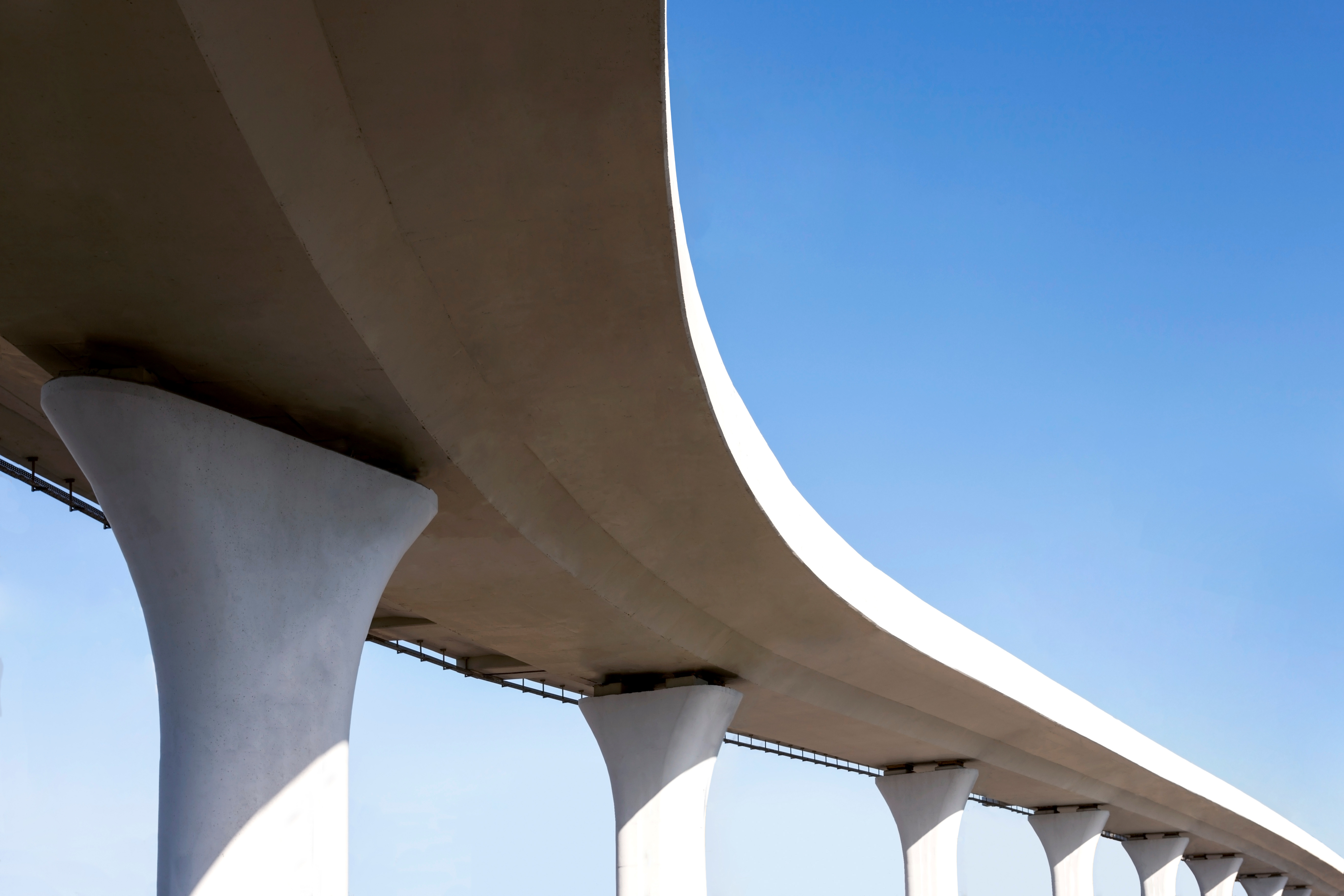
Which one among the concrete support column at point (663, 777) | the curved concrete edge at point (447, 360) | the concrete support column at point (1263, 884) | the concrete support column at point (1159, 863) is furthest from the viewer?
the concrete support column at point (1263, 884)

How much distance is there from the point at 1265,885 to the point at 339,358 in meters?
73.2

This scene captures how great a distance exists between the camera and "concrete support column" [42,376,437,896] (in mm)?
10836

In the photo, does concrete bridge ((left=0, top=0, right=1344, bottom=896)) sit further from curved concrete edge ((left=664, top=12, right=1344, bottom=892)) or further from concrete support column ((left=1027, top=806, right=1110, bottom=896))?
concrete support column ((left=1027, top=806, right=1110, bottom=896))

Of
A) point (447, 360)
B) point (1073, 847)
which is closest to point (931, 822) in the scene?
point (1073, 847)

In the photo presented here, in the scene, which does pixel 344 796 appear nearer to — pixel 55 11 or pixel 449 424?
pixel 449 424

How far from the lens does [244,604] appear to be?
11328mm

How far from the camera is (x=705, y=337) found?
12.5 metres

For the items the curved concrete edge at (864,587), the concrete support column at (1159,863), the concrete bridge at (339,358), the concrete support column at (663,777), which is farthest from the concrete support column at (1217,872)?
the concrete bridge at (339,358)

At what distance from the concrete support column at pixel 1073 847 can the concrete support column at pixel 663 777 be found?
84.8 feet

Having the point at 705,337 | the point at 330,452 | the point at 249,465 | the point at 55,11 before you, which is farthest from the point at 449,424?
the point at 55,11

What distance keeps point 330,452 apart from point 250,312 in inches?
101

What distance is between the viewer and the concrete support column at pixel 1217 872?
59.4 m

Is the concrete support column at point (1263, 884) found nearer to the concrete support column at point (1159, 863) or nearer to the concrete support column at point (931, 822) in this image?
the concrete support column at point (1159, 863)

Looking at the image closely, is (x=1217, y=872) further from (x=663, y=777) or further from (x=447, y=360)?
(x=447, y=360)
